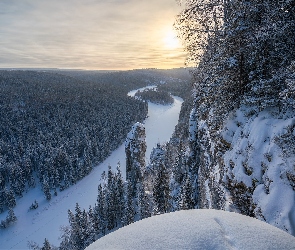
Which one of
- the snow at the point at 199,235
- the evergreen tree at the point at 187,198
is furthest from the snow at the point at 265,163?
the evergreen tree at the point at 187,198

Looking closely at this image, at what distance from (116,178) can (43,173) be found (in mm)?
48451

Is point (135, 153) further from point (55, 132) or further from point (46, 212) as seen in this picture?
point (55, 132)

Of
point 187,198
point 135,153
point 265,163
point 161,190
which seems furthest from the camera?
point 135,153

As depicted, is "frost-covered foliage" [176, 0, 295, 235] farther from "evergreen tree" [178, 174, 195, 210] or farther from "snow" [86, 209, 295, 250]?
"evergreen tree" [178, 174, 195, 210]

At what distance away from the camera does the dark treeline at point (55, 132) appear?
266 ft

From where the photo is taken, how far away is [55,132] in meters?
109

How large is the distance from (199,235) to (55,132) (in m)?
115

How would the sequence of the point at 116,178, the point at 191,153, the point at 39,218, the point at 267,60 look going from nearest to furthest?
1. the point at 267,60
2. the point at 191,153
3. the point at 116,178
4. the point at 39,218

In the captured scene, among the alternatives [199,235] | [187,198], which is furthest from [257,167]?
[187,198]

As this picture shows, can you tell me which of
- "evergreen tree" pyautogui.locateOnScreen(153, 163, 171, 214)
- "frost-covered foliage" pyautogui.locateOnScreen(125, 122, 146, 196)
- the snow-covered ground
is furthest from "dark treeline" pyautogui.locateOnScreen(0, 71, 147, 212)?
"evergreen tree" pyautogui.locateOnScreen(153, 163, 171, 214)

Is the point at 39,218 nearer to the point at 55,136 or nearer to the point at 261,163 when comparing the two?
the point at 55,136

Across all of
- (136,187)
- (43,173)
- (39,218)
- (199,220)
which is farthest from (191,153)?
(43,173)

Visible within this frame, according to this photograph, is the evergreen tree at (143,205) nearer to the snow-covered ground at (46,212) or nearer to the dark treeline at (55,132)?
the snow-covered ground at (46,212)

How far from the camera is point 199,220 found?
12.1 ft
